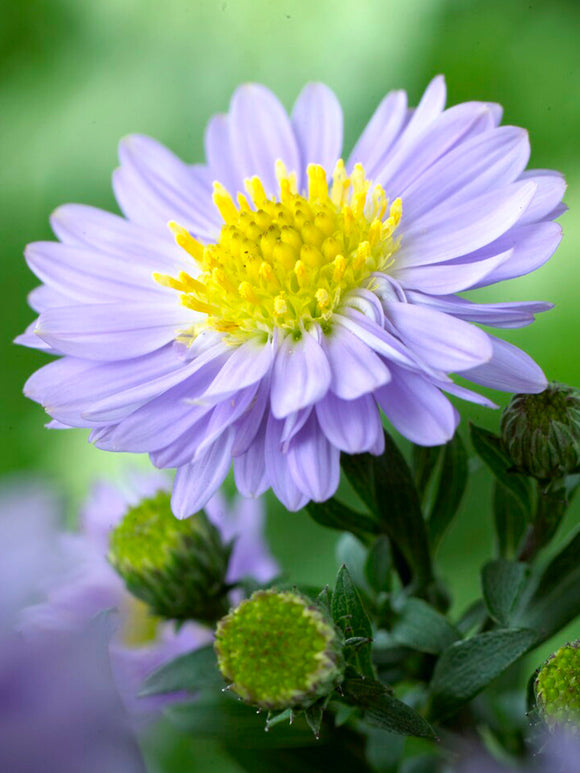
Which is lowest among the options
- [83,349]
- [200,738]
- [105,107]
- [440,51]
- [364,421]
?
[200,738]

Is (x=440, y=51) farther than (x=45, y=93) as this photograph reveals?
No

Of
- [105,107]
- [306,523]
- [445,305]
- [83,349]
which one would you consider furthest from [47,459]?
[445,305]

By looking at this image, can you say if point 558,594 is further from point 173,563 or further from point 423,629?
point 173,563

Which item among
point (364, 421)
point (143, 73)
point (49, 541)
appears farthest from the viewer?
point (143, 73)

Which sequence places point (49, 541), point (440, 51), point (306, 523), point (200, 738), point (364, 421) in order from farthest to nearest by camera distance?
point (440, 51)
point (306, 523)
point (200, 738)
point (364, 421)
point (49, 541)

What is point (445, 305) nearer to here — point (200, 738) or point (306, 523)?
point (200, 738)

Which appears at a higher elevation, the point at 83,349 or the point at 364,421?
the point at 83,349

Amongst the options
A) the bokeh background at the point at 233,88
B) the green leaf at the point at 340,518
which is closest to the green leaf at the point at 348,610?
the green leaf at the point at 340,518

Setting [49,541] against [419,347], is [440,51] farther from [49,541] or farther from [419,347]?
[49,541]

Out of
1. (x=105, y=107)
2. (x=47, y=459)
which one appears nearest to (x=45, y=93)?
(x=105, y=107)
